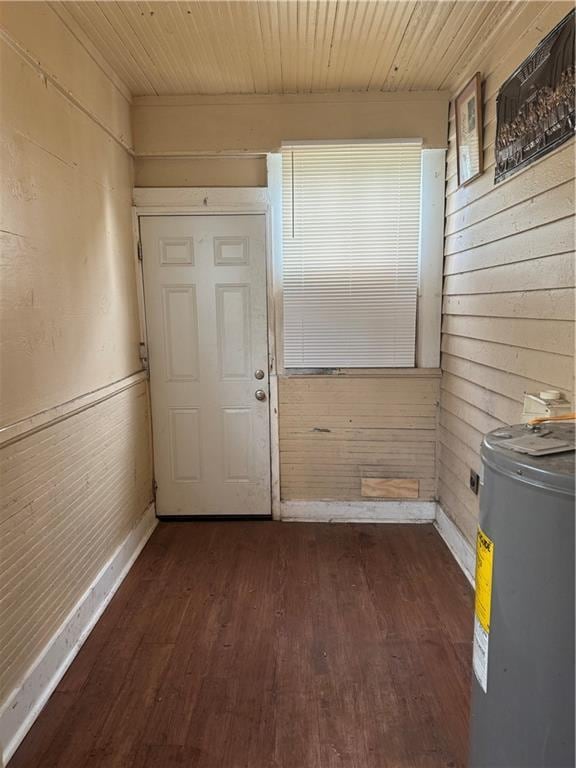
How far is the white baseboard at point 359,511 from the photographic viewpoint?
121 inches

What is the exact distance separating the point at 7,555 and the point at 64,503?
38 centimetres

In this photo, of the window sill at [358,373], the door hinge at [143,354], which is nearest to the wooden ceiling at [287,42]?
the door hinge at [143,354]

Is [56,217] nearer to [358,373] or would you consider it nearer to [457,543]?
[358,373]

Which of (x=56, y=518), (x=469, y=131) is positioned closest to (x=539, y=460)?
(x=56, y=518)

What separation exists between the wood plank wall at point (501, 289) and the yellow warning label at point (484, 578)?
80 cm

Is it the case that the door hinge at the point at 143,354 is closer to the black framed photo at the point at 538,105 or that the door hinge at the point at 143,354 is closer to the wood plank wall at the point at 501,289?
the wood plank wall at the point at 501,289

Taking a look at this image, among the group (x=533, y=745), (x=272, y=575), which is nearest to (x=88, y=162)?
(x=272, y=575)

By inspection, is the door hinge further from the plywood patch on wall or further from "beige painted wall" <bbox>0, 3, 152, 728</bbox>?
the plywood patch on wall

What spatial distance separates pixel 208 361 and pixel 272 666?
178 centimetres

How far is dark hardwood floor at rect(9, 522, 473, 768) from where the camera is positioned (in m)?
1.55

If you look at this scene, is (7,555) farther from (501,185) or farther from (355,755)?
(501,185)

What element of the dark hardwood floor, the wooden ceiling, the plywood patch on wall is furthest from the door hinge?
the plywood patch on wall

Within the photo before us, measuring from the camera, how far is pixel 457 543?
264 centimetres

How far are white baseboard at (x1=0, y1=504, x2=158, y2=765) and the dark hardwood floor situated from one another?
36mm
